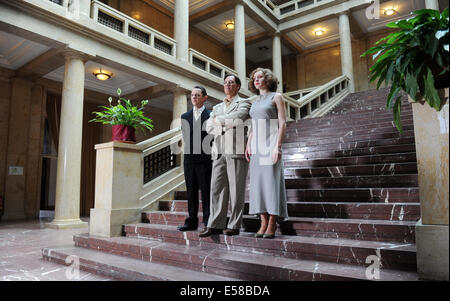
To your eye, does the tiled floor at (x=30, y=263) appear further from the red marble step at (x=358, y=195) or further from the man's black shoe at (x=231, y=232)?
the red marble step at (x=358, y=195)

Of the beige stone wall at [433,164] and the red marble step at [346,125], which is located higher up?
the red marble step at [346,125]

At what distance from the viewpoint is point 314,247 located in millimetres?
2883

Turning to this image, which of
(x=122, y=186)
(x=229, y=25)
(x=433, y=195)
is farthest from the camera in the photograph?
(x=229, y=25)

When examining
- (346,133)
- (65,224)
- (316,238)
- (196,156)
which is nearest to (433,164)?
(316,238)

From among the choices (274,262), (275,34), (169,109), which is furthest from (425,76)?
(275,34)

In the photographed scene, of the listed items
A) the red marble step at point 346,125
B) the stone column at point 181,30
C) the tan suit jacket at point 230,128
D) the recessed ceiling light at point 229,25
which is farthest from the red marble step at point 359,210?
the recessed ceiling light at point 229,25

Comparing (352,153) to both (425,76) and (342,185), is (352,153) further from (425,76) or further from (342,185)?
(425,76)

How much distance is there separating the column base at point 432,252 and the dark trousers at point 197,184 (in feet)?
7.24

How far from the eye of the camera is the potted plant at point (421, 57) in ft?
Answer: 6.51

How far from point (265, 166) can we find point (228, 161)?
17.9 inches

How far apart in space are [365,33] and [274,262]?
18.7 meters

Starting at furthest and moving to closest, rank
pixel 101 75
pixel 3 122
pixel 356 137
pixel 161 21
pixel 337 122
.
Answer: pixel 161 21, pixel 101 75, pixel 3 122, pixel 337 122, pixel 356 137

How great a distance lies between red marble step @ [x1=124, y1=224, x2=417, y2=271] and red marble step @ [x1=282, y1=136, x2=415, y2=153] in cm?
286

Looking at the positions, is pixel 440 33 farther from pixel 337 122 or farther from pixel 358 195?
pixel 337 122
